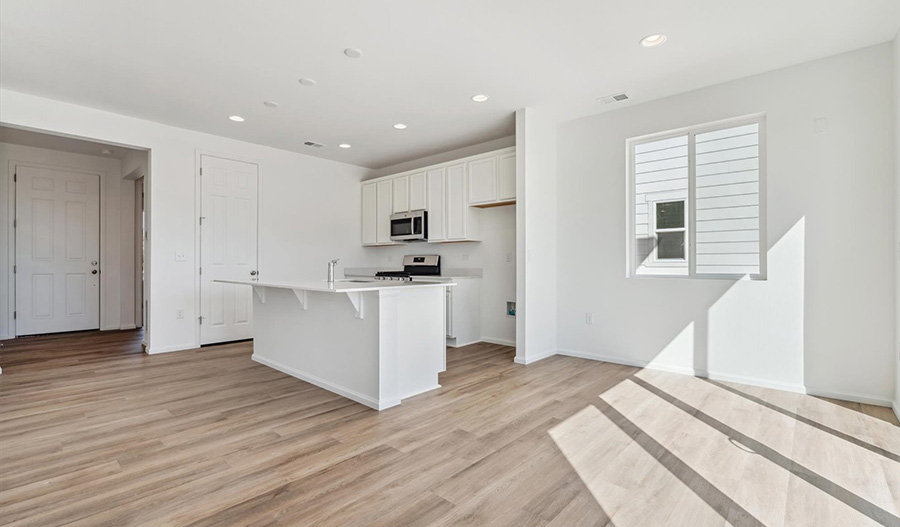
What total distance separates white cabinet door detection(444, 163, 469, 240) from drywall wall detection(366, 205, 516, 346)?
293mm


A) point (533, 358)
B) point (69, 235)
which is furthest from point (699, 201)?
point (69, 235)

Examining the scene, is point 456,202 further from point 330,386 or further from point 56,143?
point 56,143

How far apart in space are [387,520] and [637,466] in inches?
49.3

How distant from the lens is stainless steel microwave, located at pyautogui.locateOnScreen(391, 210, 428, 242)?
568cm

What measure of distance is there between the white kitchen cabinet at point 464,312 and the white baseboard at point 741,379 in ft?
4.13

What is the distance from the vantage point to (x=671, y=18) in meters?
2.68

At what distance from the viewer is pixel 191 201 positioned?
5.05m

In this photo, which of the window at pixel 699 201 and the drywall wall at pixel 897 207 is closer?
the drywall wall at pixel 897 207

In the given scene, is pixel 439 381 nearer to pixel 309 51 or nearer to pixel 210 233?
pixel 309 51

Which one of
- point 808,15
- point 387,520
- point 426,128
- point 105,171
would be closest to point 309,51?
point 426,128

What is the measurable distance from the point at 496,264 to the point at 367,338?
263cm

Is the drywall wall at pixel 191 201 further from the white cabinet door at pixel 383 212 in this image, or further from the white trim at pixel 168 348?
the white cabinet door at pixel 383 212

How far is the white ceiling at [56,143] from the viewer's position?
17.3 ft

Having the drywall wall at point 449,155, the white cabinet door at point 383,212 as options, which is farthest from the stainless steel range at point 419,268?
the drywall wall at point 449,155
